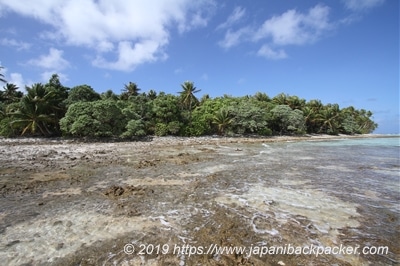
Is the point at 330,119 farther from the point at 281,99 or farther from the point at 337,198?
the point at 337,198

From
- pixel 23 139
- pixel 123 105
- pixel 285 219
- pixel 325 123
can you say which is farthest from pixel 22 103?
pixel 325 123

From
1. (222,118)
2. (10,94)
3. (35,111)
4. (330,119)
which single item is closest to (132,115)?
(35,111)

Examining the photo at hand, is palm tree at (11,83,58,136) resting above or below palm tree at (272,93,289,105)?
below

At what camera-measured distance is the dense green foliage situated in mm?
31766

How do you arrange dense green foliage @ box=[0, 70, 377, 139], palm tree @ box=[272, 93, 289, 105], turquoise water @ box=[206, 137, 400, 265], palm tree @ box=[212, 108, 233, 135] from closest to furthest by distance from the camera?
turquoise water @ box=[206, 137, 400, 265], dense green foliage @ box=[0, 70, 377, 139], palm tree @ box=[212, 108, 233, 135], palm tree @ box=[272, 93, 289, 105]

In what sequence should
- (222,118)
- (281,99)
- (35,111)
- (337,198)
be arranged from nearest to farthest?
(337,198)
(35,111)
(222,118)
(281,99)

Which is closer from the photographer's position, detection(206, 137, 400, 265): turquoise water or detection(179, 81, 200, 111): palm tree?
detection(206, 137, 400, 265): turquoise water

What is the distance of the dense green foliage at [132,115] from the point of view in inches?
1251

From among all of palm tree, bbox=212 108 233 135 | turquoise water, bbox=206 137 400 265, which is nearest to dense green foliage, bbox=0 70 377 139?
palm tree, bbox=212 108 233 135

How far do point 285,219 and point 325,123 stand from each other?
6079 centimetres

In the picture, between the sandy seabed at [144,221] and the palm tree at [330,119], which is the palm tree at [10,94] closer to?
the sandy seabed at [144,221]

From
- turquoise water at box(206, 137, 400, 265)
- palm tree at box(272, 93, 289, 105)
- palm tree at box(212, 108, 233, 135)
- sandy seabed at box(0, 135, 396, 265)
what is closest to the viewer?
sandy seabed at box(0, 135, 396, 265)

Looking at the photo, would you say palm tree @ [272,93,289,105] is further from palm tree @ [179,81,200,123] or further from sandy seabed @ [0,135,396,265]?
sandy seabed @ [0,135,396,265]

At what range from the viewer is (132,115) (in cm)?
3559
